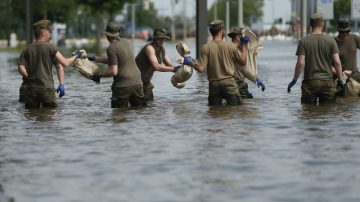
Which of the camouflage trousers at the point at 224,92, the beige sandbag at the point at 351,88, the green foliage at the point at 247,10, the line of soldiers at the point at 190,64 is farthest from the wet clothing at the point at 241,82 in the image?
the green foliage at the point at 247,10

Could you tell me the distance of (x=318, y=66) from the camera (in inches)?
713

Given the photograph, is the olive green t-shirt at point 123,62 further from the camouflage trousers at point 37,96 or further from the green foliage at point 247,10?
the green foliage at point 247,10

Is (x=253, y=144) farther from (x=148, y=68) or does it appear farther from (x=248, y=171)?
(x=148, y=68)

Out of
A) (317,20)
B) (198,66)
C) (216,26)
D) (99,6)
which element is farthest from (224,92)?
(99,6)

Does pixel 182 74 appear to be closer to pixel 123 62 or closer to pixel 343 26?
pixel 123 62

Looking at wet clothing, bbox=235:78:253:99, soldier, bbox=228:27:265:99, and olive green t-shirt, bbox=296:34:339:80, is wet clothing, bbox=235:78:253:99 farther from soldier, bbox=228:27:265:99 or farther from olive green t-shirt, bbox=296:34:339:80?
olive green t-shirt, bbox=296:34:339:80

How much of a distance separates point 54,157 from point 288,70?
23840 millimetres

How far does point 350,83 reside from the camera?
20141 millimetres

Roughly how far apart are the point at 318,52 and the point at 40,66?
4209mm

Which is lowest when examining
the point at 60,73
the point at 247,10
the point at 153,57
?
the point at 60,73

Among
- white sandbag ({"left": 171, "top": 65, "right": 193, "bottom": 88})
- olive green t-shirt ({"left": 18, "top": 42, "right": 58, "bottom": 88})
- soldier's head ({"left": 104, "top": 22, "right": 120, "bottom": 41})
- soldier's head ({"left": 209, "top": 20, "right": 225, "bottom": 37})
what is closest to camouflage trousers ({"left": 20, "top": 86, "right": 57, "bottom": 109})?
olive green t-shirt ({"left": 18, "top": 42, "right": 58, "bottom": 88})

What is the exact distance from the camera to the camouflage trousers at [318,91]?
59.9ft

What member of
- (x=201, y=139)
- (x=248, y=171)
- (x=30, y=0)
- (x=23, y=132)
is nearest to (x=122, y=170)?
(x=248, y=171)

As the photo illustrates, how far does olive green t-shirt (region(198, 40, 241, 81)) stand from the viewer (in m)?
18.0
